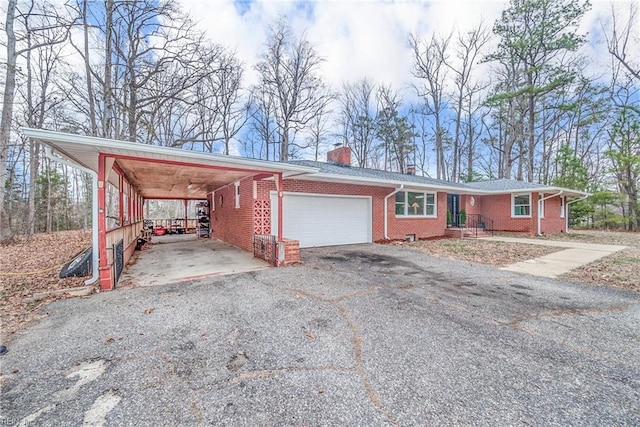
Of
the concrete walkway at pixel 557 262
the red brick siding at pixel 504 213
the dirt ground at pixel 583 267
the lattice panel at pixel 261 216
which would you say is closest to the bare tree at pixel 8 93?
the lattice panel at pixel 261 216

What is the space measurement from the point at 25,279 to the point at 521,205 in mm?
19150

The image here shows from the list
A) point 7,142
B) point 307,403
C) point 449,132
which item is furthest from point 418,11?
point 7,142

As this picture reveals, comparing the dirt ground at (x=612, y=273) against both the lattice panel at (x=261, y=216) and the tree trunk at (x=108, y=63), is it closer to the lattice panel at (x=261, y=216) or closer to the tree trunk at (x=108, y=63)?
the lattice panel at (x=261, y=216)

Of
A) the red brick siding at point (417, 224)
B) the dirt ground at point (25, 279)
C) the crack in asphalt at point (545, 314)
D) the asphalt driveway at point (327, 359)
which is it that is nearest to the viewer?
the asphalt driveway at point (327, 359)

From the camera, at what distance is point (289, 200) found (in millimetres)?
8945

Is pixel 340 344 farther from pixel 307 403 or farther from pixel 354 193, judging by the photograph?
pixel 354 193

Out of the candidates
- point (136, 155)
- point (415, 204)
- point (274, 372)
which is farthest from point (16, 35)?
point (415, 204)

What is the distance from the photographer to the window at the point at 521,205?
1421cm

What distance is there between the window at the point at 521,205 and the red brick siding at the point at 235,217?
14329mm

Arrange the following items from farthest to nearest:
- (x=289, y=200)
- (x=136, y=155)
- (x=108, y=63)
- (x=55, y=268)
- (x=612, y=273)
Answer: (x=108, y=63), (x=289, y=200), (x=55, y=268), (x=612, y=273), (x=136, y=155)

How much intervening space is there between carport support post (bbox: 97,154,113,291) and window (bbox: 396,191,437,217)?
32.9 feet

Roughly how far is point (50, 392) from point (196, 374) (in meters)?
1.07

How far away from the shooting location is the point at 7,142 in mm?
9078

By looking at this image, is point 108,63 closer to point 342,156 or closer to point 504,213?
point 342,156
